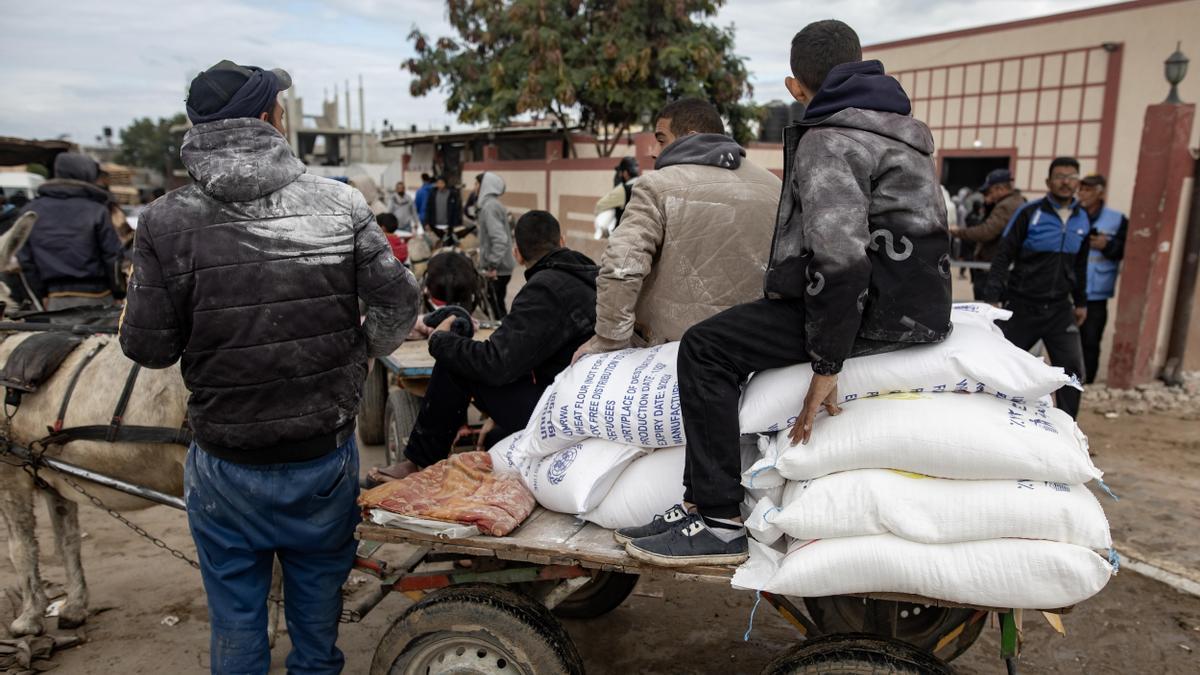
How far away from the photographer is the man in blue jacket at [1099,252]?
6793mm

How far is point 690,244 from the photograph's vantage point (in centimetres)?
316

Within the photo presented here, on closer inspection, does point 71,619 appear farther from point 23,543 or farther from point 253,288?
point 253,288

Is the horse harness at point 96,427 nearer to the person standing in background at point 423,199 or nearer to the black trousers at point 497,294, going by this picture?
the black trousers at point 497,294

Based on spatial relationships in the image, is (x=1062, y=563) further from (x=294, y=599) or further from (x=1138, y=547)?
(x=1138, y=547)

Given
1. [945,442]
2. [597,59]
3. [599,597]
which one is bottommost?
[599,597]

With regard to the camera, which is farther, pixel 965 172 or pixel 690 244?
pixel 965 172

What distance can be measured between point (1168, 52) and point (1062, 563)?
1613 centimetres

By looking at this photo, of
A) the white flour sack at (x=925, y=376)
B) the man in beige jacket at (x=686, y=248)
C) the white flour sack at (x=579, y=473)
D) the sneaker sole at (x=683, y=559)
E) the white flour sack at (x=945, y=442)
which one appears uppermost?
the man in beige jacket at (x=686, y=248)

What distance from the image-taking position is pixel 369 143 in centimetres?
4309

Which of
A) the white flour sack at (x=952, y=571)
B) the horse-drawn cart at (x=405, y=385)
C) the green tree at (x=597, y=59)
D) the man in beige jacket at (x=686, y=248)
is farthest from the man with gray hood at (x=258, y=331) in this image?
the green tree at (x=597, y=59)

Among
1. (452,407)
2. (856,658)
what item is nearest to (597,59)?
(452,407)

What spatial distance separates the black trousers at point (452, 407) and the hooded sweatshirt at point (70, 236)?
3828 millimetres

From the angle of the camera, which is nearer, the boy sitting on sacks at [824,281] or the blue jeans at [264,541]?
the boy sitting on sacks at [824,281]

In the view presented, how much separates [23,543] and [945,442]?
405cm
